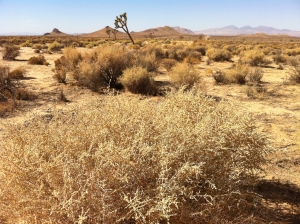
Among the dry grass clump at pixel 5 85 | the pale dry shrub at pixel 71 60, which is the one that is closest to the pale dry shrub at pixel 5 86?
the dry grass clump at pixel 5 85

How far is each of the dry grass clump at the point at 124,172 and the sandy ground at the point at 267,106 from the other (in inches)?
40.3

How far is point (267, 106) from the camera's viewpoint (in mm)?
8156

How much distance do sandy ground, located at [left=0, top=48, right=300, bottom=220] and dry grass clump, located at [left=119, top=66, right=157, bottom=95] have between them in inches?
51.5

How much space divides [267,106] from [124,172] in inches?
284

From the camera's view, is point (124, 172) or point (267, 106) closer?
point (124, 172)

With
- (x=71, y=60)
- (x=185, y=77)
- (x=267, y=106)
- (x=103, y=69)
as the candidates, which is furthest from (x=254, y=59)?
(x=71, y=60)

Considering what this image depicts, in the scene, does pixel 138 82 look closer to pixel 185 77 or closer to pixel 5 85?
pixel 185 77

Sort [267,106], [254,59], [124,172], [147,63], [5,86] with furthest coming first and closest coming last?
1. [254,59]
2. [147,63]
3. [5,86]
4. [267,106]
5. [124,172]

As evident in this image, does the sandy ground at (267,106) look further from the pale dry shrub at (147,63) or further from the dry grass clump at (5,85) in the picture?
the dry grass clump at (5,85)

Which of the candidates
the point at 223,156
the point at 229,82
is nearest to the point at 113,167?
the point at 223,156

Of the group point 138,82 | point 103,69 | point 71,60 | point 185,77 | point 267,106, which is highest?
point 71,60

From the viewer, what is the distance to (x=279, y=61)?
18.3 m

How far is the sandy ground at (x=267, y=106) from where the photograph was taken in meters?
4.55

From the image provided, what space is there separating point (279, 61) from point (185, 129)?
18438 millimetres
